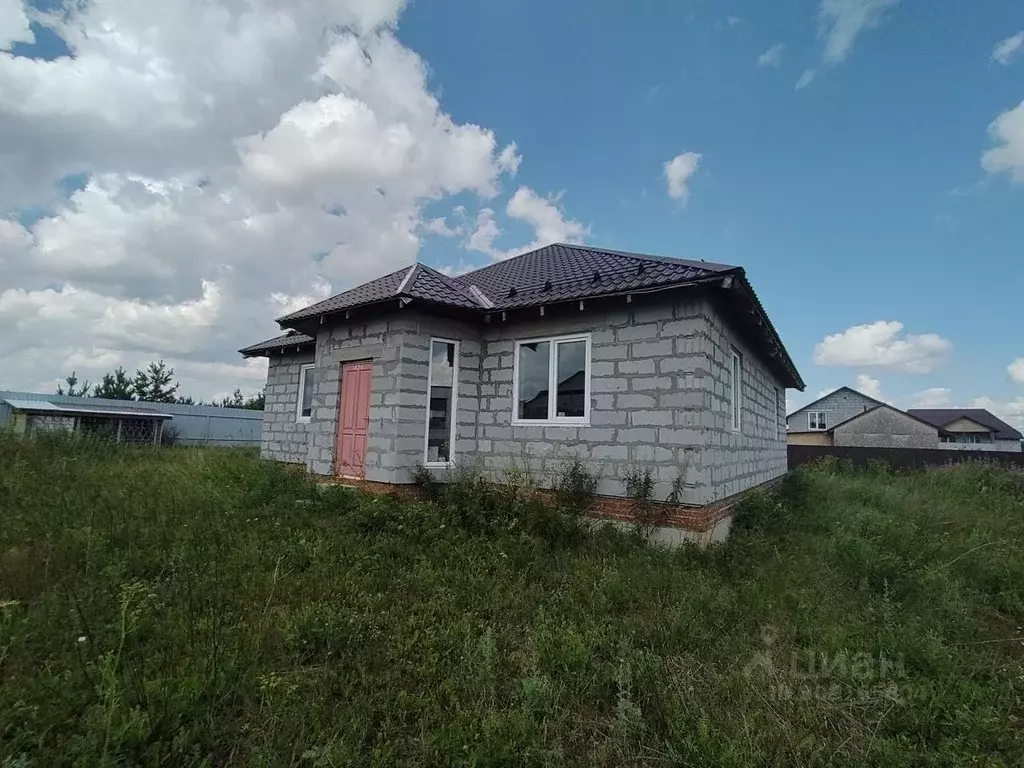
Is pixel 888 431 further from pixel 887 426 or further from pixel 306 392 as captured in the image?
pixel 306 392

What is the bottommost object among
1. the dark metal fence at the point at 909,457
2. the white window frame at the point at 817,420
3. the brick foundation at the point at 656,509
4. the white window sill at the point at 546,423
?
the brick foundation at the point at 656,509

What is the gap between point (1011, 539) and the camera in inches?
292

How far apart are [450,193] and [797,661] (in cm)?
1124

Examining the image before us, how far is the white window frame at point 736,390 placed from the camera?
27.4 feet

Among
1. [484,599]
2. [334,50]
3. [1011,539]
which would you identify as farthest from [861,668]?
[334,50]

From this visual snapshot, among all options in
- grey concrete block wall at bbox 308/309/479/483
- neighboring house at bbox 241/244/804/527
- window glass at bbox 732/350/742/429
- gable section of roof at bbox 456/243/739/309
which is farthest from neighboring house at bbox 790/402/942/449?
grey concrete block wall at bbox 308/309/479/483

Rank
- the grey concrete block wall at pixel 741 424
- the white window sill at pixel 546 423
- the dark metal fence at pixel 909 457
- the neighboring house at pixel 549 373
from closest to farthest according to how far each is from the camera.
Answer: the neighboring house at pixel 549 373
the grey concrete block wall at pixel 741 424
the white window sill at pixel 546 423
the dark metal fence at pixel 909 457

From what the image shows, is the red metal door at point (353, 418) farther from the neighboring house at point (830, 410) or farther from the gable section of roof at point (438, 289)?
the neighboring house at point (830, 410)

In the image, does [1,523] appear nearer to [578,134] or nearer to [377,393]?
[377,393]

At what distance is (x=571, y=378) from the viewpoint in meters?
7.70

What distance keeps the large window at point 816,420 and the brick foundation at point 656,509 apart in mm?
39576

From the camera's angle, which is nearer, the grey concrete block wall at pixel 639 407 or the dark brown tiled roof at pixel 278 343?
the grey concrete block wall at pixel 639 407

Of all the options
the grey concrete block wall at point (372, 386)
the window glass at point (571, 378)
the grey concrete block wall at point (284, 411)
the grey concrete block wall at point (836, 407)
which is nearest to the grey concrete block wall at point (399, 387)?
the grey concrete block wall at point (372, 386)

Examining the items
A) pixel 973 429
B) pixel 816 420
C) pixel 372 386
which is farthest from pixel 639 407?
pixel 973 429
